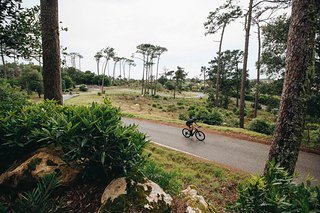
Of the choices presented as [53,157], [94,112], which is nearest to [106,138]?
[94,112]

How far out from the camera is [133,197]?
2.64 meters

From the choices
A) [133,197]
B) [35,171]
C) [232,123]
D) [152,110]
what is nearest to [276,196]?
[133,197]

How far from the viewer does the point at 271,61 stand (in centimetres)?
1378

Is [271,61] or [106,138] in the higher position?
[271,61]

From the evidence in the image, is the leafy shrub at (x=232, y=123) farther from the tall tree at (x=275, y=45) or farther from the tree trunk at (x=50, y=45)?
the tree trunk at (x=50, y=45)

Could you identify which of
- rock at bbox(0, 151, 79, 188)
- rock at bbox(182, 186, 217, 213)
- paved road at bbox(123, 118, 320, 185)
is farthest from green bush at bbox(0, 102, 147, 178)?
paved road at bbox(123, 118, 320, 185)

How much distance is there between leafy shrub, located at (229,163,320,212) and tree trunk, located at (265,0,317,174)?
1.59 metres

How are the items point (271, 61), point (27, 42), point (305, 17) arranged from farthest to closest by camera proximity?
point (271, 61) → point (27, 42) → point (305, 17)

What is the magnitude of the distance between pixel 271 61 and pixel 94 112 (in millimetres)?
14310

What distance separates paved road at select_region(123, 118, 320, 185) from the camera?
7.57 metres

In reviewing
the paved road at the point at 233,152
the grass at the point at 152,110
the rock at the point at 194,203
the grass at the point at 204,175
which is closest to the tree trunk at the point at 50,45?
the grass at the point at 204,175

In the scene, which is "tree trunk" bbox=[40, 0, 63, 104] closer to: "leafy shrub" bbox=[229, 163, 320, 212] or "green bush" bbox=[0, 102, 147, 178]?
"green bush" bbox=[0, 102, 147, 178]

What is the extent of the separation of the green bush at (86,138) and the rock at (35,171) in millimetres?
333

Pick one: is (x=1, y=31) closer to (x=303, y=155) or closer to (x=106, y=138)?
(x=106, y=138)
